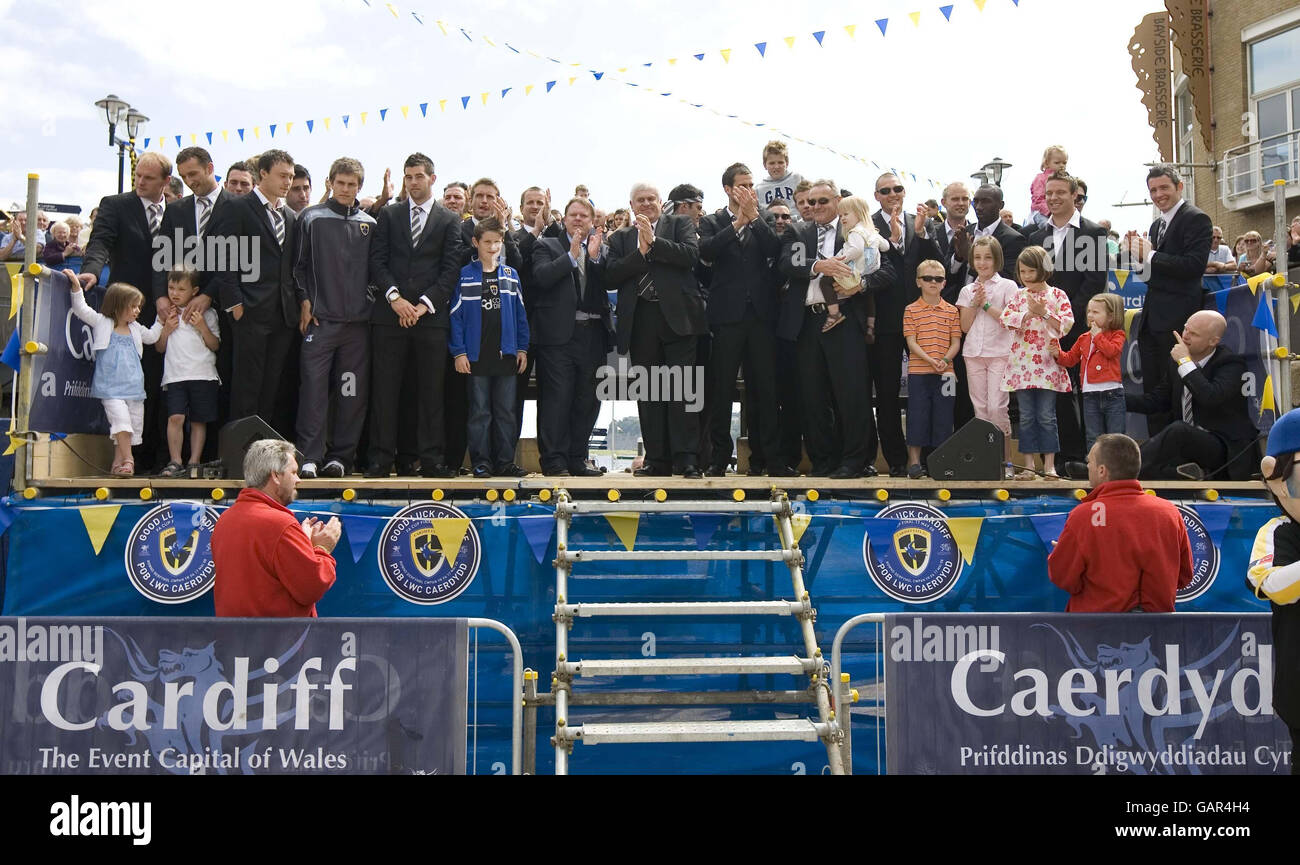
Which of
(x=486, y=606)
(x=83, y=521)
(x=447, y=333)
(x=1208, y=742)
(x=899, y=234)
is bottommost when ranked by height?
(x=1208, y=742)

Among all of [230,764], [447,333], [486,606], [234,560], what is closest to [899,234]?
[447,333]

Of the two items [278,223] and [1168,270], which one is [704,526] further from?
[1168,270]

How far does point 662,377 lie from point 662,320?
41 centimetres

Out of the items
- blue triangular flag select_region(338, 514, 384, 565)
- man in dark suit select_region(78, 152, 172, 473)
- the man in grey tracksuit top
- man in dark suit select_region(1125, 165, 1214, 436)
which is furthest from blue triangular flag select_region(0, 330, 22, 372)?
man in dark suit select_region(1125, 165, 1214, 436)

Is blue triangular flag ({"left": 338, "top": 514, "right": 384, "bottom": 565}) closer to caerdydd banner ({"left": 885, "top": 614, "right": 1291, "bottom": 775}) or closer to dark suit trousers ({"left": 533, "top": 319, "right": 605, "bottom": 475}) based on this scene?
dark suit trousers ({"left": 533, "top": 319, "right": 605, "bottom": 475})

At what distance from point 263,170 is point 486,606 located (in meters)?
3.53

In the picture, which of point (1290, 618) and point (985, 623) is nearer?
point (1290, 618)

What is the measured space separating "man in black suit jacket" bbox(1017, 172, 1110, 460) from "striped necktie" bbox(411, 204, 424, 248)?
464cm

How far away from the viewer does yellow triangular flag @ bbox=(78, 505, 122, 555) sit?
6.59m

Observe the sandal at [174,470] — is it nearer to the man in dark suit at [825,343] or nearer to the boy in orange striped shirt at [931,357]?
the man in dark suit at [825,343]

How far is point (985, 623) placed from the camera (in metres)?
4.67

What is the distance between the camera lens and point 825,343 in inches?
303

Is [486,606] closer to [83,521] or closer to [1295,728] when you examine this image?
[83,521]

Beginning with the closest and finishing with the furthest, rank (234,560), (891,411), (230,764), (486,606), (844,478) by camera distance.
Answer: (230,764) → (234,560) → (486,606) → (844,478) → (891,411)
